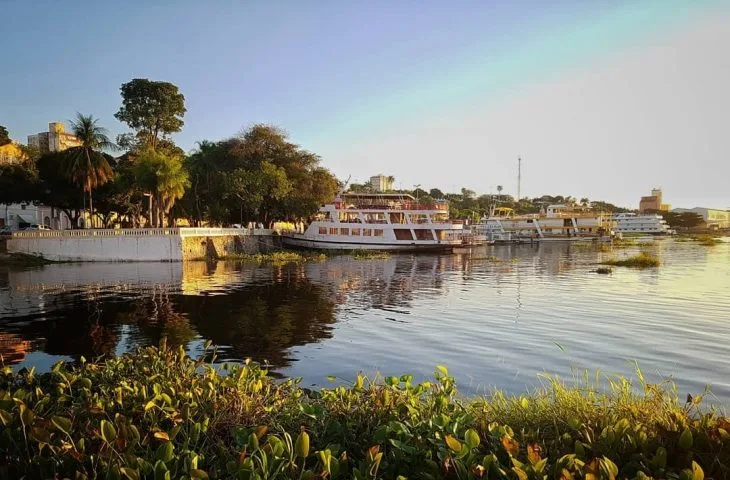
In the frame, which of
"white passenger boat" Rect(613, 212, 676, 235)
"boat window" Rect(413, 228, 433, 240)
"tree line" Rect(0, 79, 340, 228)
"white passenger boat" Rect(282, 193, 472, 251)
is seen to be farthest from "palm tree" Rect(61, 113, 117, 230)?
"white passenger boat" Rect(613, 212, 676, 235)

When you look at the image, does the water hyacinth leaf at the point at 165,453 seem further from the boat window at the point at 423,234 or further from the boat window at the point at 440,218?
the boat window at the point at 440,218

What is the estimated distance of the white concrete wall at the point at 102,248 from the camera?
39.6 m

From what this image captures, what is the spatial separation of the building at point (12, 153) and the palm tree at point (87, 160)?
2665cm

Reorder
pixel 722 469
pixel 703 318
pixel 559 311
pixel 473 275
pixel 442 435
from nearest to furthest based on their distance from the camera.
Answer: pixel 722 469 → pixel 442 435 → pixel 703 318 → pixel 559 311 → pixel 473 275

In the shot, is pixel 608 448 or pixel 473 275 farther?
pixel 473 275

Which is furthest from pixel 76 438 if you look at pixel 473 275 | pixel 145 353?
pixel 473 275

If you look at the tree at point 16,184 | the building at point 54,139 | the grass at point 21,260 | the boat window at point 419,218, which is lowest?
the grass at point 21,260

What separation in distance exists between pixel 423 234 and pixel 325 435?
54995mm

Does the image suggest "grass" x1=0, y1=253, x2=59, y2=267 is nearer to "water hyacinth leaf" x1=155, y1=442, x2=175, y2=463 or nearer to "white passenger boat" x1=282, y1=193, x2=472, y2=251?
"white passenger boat" x1=282, y1=193, x2=472, y2=251

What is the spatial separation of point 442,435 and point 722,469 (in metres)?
1.91

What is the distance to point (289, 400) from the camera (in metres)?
5.26

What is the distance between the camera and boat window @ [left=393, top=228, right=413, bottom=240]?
58.1 m

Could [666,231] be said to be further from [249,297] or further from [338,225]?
[249,297]

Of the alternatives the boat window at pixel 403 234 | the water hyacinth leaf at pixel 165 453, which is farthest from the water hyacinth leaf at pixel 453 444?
the boat window at pixel 403 234
